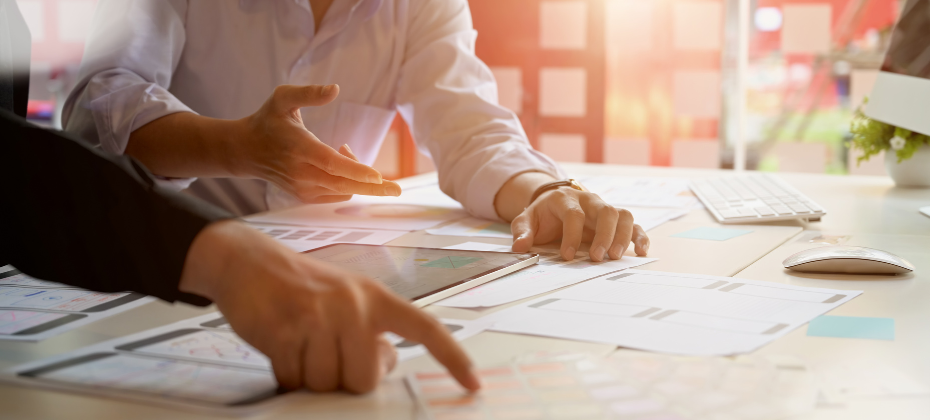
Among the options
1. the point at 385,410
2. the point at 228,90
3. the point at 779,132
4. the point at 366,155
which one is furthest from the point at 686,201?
the point at 779,132

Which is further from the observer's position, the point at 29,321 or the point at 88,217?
Answer: the point at 29,321

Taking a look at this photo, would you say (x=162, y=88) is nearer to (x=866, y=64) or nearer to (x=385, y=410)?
(x=385, y=410)

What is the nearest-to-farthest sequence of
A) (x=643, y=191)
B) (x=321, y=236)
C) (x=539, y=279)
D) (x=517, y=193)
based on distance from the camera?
(x=539, y=279)
(x=321, y=236)
(x=517, y=193)
(x=643, y=191)

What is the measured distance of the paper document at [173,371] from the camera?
50 cm

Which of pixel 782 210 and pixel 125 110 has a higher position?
pixel 125 110

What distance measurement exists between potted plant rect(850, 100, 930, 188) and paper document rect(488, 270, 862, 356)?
1.01 m

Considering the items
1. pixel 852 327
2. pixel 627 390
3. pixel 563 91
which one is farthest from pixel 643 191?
pixel 563 91

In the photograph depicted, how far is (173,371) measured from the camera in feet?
1.79

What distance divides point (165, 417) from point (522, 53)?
3.70 meters

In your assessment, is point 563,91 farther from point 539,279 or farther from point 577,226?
point 539,279

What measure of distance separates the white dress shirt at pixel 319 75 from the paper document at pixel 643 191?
0.21 m

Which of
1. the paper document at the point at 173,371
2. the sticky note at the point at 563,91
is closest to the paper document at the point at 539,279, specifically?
the paper document at the point at 173,371

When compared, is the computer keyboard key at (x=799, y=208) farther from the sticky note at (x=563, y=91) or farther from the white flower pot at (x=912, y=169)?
the sticky note at (x=563, y=91)

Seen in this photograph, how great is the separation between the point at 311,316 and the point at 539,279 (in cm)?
41
